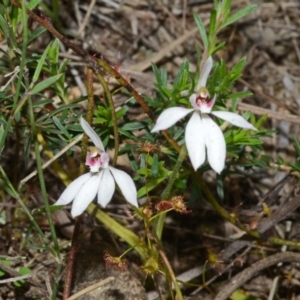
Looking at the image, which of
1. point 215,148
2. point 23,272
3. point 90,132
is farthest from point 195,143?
point 23,272

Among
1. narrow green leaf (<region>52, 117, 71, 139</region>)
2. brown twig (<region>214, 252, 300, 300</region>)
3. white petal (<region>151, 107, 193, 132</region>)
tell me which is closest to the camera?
white petal (<region>151, 107, 193, 132</region>)

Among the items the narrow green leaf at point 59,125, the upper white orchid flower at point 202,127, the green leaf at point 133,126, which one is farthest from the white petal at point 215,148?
the narrow green leaf at point 59,125

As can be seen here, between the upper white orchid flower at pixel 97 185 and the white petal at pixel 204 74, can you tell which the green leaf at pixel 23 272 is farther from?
the white petal at pixel 204 74

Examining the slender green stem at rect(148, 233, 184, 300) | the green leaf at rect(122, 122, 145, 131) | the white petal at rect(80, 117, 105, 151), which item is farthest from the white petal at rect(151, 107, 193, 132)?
the slender green stem at rect(148, 233, 184, 300)

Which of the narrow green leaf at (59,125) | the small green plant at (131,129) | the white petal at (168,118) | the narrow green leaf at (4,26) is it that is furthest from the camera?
the narrow green leaf at (59,125)

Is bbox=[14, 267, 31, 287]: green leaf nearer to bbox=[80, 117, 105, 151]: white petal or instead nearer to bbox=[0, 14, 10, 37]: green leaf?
bbox=[80, 117, 105, 151]: white petal

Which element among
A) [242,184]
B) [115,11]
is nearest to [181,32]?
[115,11]

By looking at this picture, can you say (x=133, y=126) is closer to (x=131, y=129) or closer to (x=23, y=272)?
(x=131, y=129)
